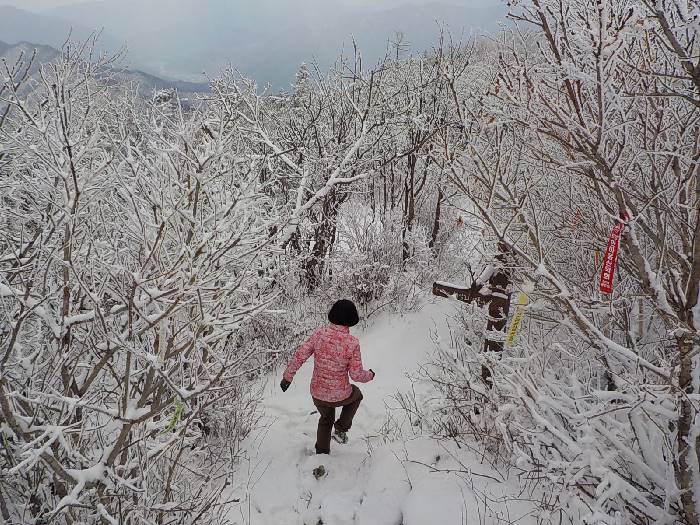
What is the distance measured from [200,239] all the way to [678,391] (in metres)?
2.33

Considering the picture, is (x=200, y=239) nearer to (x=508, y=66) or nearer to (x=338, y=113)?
(x=508, y=66)

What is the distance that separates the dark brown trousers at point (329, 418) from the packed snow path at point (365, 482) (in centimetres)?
13

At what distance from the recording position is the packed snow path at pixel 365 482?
3.30 m

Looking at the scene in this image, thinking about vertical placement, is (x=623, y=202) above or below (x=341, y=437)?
above

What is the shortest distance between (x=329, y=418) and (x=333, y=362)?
574mm

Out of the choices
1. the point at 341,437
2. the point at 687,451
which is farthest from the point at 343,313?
the point at 687,451

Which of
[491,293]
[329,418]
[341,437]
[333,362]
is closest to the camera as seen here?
[491,293]

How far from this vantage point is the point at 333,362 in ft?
13.0

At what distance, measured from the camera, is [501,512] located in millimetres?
3168

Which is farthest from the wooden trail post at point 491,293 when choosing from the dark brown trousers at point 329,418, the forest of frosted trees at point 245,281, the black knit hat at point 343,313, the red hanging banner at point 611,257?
the red hanging banner at point 611,257

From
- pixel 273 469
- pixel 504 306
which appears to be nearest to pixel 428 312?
pixel 504 306

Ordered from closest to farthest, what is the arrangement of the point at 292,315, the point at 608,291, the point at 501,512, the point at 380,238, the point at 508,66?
the point at 608,291, the point at 508,66, the point at 501,512, the point at 292,315, the point at 380,238

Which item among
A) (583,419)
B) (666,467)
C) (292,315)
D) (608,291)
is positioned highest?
(608,291)

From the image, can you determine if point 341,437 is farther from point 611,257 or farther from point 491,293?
point 611,257
